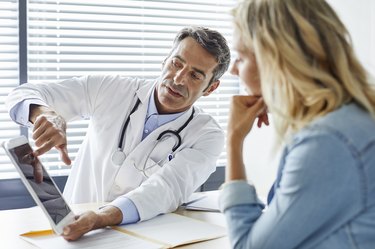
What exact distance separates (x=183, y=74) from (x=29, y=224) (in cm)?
81

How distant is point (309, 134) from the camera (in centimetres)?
93

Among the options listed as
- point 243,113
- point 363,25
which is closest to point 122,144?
point 243,113

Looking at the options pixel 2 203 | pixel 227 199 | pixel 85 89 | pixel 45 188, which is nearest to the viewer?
pixel 227 199

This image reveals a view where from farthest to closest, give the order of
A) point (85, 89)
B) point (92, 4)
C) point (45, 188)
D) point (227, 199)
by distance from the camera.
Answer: point (92, 4)
point (85, 89)
point (45, 188)
point (227, 199)

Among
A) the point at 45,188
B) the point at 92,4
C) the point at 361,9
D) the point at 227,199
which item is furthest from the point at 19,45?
the point at 227,199

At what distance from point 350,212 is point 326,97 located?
21 cm

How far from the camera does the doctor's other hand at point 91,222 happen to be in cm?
136

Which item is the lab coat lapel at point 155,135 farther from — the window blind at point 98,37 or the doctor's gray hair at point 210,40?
the window blind at point 98,37

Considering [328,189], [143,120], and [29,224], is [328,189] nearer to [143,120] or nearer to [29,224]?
[29,224]

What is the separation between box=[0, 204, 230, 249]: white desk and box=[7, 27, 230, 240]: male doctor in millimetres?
138

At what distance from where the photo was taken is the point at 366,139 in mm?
913

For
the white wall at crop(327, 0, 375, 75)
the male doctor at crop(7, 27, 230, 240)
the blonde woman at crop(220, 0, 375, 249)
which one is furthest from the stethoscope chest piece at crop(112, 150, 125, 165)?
the white wall at crop(327, 0, 375, 75)

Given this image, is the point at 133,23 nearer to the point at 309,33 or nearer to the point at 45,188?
the point at 45,188

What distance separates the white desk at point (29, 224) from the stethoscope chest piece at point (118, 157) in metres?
0.22
